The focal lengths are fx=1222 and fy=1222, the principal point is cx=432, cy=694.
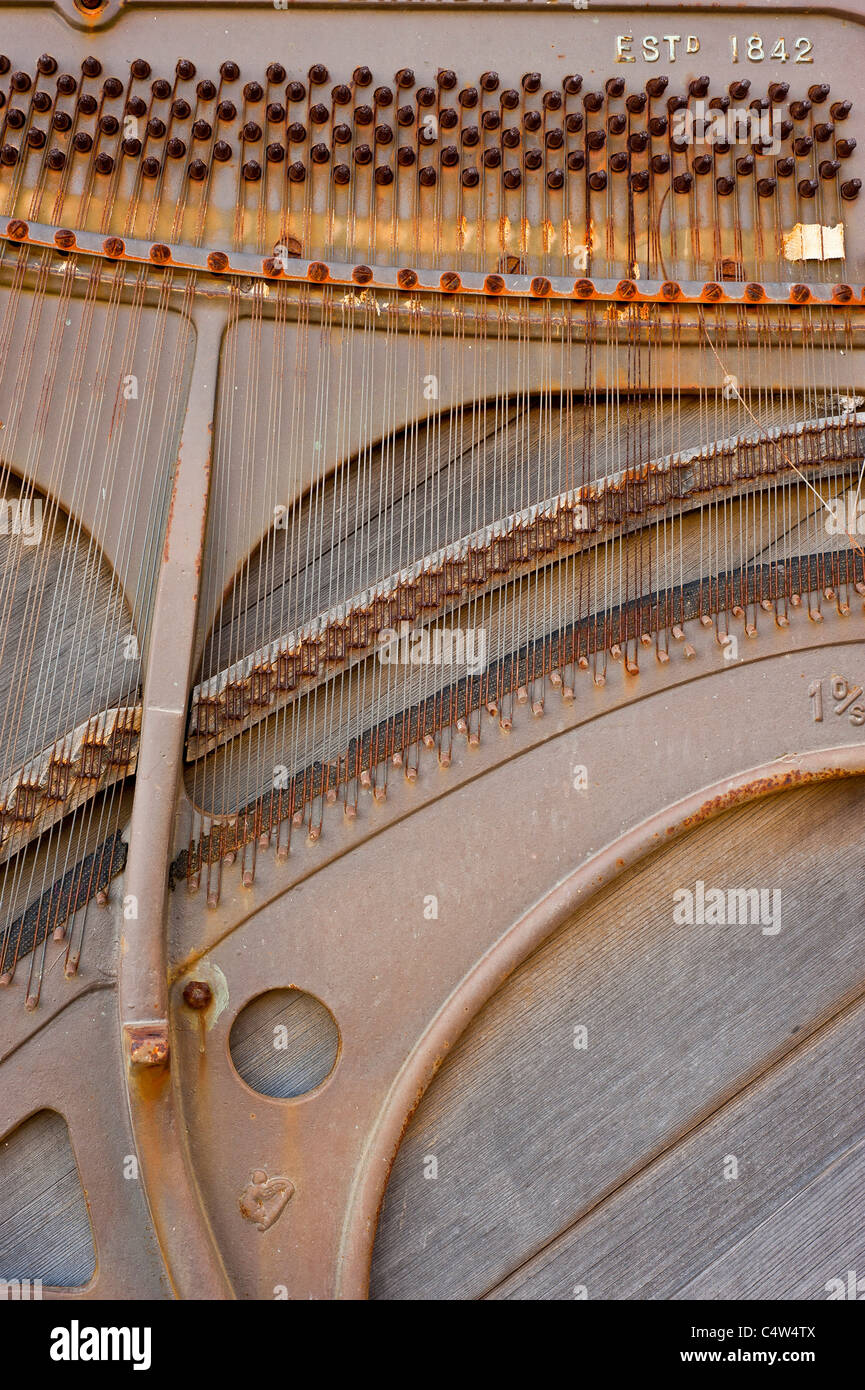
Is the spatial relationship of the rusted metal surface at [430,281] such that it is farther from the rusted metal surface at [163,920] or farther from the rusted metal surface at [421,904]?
the rusted metal surface at [421,904]

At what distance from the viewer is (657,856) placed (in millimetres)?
4355

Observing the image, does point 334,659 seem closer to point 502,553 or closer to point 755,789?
point 502,553

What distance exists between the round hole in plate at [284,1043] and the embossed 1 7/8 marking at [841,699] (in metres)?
1.96

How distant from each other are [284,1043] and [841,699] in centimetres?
223

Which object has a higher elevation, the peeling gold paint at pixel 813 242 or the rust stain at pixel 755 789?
the peeling gold paint at pixel 813 242

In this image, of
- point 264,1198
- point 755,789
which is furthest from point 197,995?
point 755,789

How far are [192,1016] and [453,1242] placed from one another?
1209mm

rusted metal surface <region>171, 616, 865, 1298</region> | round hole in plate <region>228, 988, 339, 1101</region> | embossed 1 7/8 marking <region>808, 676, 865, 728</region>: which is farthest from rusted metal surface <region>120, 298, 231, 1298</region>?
embossed 1 7/8 marking <region>808, 676, 865, 728</region>

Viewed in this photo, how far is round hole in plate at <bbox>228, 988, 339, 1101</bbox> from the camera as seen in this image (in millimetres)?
4039

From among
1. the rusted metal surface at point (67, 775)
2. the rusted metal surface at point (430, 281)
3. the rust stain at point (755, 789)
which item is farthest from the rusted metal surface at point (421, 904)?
the rusted metal surface at point (430, 281)

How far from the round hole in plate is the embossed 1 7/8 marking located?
196 centimetres

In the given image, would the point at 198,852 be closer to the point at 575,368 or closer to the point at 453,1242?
the point at 453,1242

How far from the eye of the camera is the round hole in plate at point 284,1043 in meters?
4.04

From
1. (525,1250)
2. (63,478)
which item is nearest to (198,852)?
(63,478)
